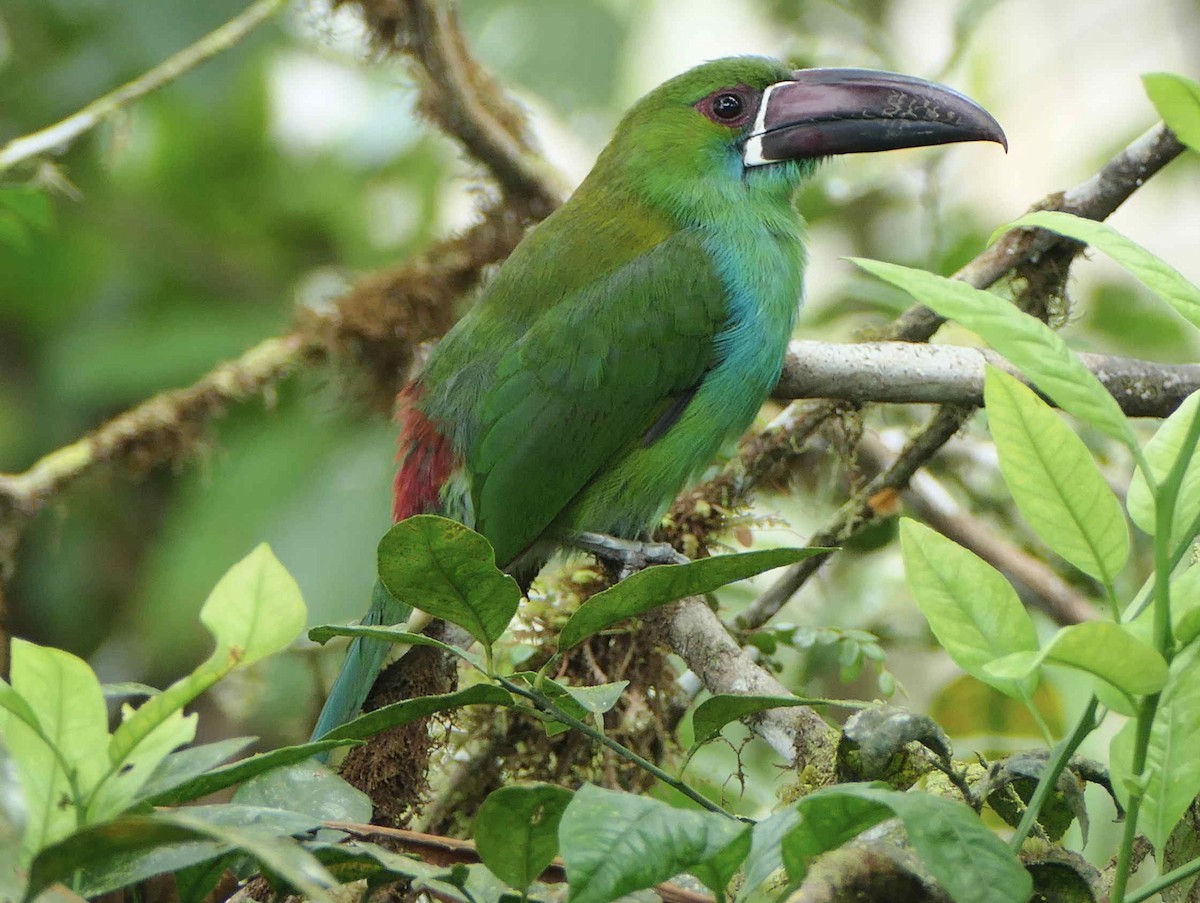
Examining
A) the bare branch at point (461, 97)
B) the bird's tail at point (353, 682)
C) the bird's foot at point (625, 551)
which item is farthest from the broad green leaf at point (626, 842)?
the bare branch at point (461, 97)

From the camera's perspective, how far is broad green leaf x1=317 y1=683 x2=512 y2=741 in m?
1.18

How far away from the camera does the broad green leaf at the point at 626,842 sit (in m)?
0.95

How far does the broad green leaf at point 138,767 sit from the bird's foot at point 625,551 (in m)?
1.53

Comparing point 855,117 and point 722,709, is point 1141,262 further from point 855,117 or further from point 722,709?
point 855,117

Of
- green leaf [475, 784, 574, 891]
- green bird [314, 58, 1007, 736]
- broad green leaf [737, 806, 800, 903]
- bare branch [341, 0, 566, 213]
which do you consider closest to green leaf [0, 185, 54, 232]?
green bird [314, 58, 1007, 736]

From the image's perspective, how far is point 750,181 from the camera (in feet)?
9.75

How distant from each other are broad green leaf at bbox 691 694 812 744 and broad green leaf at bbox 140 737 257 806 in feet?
1.39

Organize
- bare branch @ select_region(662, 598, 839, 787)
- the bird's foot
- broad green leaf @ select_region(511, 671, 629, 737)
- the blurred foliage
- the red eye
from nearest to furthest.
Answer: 1. broad green leaf @ select_region(511, 671, 629, 737)
2. bare branch @ select_region(662, 598, 839, 787)
3. the bird's foot
4. the red eye
5. the blurred foliage

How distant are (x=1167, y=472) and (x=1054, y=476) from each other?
0.14 metres

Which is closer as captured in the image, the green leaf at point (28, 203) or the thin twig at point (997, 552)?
the green leaf at point (28, 203)

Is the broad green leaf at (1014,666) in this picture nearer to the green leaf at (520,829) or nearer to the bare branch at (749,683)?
the green leaf at (520,829)

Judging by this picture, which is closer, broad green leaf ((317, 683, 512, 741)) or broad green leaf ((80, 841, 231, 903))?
broad green leaf ((80, 841, 231, 903))

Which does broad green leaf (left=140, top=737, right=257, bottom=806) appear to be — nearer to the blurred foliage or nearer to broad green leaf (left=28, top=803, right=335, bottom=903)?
broad green leaf (left=28, top=803, right=335, bottom=903)

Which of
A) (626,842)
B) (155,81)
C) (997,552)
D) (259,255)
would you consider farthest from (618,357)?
(259,255)
